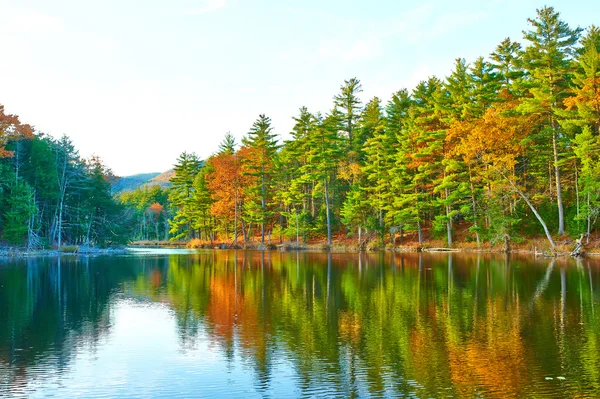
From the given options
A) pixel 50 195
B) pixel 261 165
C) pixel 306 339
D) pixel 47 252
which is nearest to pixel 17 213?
pixel 47 252

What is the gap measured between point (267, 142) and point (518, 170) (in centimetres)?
3268

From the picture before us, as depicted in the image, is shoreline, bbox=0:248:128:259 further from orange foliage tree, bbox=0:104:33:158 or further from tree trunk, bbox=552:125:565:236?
tree trunk, bbox=552:125:565:236

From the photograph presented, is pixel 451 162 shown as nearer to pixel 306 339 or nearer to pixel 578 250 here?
pixel 578 250

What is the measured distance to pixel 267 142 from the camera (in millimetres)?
68812

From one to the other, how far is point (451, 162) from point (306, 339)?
36826mm

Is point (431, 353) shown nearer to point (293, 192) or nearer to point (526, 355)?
point (526, 355)

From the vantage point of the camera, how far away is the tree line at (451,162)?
39969 millimetres

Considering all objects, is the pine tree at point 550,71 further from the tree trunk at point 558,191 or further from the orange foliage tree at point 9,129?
the orange foliage tree at point 9,129

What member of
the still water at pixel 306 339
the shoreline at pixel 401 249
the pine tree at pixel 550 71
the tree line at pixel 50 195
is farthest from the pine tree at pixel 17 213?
the pine tree at pixel 550 71

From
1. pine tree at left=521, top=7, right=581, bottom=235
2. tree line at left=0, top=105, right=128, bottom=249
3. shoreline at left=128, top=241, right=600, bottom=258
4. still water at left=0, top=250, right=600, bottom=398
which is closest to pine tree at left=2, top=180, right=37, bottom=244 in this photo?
tree line at left=0, top=105, right=128, bottom=249

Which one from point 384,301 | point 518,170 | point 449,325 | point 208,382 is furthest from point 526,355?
point 518,170

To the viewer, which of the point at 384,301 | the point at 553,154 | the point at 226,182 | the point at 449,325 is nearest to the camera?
the point at 449,325

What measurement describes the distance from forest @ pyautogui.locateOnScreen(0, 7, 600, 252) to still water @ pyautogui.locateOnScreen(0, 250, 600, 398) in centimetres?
2051

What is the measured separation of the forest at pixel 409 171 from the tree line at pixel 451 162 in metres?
0.16
